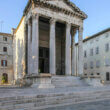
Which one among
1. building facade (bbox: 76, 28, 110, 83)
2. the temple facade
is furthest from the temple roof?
building facade (bbox: 76, 28, 110, 83)

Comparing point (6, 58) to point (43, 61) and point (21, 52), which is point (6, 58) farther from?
point (43, 61)

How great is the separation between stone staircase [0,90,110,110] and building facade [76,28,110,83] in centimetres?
1857

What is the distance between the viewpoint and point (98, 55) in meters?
28.5

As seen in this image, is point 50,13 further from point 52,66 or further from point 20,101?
point 20,101

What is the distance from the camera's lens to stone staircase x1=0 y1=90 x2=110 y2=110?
18.7 feet

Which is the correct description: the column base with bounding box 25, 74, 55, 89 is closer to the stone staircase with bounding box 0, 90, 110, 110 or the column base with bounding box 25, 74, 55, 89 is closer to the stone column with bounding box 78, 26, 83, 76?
the stone staircase with bounding box 0, 90, 110, 110

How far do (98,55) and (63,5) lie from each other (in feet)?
A: 53.6

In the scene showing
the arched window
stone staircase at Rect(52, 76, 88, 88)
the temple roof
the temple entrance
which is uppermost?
the temple roof

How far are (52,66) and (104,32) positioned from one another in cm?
1794

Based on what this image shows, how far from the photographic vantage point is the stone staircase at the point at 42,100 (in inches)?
224

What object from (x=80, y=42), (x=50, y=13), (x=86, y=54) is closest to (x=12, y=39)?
(x=50, y=13)

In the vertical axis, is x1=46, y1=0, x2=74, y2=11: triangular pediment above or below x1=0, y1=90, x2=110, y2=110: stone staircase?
above

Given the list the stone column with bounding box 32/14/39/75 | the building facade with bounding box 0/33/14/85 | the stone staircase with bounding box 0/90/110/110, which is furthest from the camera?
the building facade with bounding box 0/33/14/85

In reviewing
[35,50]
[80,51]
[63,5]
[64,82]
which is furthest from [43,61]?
[63,5]
